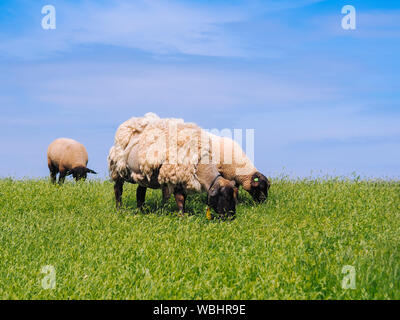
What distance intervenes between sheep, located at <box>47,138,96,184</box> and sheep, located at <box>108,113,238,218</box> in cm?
723

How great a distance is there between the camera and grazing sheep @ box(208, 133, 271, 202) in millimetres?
11766

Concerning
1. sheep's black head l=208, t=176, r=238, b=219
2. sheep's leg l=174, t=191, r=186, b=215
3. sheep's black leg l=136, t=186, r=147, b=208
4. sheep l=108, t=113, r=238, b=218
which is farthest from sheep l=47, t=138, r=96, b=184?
sheep's black head l=208, t=176, r=238, b=219

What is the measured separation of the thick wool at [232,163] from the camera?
39.3 feet

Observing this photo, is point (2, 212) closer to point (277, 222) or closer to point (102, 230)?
point (102, 230)

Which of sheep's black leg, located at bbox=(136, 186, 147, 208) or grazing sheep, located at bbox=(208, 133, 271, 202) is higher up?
grazing sheep, located at bbox=(208, 133, 271, 202)

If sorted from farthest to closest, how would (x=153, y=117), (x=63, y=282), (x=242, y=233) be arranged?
(x=153, y=117) → (x=242, y=233) → (x=63, y=282)

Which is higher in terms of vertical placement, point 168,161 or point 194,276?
point 168,161

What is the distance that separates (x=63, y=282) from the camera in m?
5.60

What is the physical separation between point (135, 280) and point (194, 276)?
768 millimetres

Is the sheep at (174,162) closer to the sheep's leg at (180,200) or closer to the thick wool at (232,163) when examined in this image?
the sheep's leg at (180,200)

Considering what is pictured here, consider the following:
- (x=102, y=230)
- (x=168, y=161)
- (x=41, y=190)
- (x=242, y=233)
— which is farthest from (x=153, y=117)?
(x=41, y=190)

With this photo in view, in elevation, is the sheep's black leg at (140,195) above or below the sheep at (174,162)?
below

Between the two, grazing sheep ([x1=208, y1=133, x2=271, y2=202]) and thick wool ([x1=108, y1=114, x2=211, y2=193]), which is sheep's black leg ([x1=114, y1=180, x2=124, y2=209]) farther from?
grazing sheep ([x1=208, y1=133, x2=271, y2=202])

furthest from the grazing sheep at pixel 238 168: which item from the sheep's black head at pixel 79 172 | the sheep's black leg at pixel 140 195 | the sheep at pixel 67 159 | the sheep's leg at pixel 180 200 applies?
the sheep at pixel 67 159
